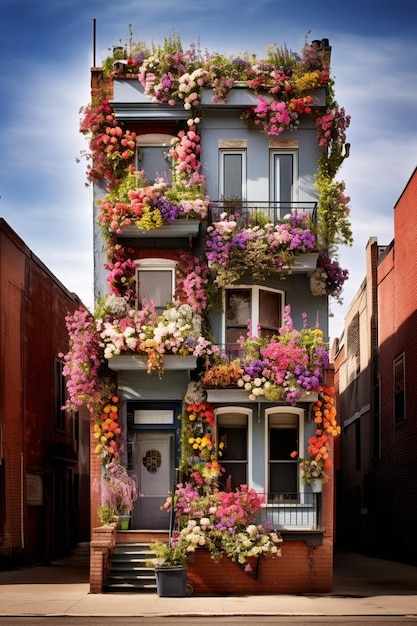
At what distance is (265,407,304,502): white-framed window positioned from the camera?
23.3 m

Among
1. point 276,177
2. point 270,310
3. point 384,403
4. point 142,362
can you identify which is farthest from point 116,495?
→ point 384,403

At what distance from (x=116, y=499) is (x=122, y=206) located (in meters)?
6.56

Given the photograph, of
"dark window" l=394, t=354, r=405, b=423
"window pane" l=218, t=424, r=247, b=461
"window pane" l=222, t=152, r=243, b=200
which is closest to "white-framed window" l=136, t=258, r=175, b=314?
"window pane" l=222, t=152, r=243, b=200

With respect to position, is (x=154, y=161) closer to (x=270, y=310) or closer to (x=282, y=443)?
(x=270, y=310)

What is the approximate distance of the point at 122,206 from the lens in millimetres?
23062

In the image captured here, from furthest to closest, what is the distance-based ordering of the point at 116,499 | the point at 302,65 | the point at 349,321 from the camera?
1. the point at 349,321
2. the point at 302,65
3. the point at 116,499

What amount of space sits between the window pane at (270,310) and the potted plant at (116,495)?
4.72 metres

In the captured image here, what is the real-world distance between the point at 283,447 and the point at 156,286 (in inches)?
188

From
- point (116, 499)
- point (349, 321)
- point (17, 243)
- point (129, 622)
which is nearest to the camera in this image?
point (129, 622)

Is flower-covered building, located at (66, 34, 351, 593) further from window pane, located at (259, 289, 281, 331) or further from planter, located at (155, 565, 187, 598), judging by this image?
planter, located at (155, 565, 187, 598)

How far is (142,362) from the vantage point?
2277 cm

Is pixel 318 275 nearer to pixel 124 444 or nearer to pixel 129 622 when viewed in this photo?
pixel 124 444

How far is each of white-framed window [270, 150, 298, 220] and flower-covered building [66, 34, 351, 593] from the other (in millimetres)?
38

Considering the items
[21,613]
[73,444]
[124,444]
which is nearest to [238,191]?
[124,444]
